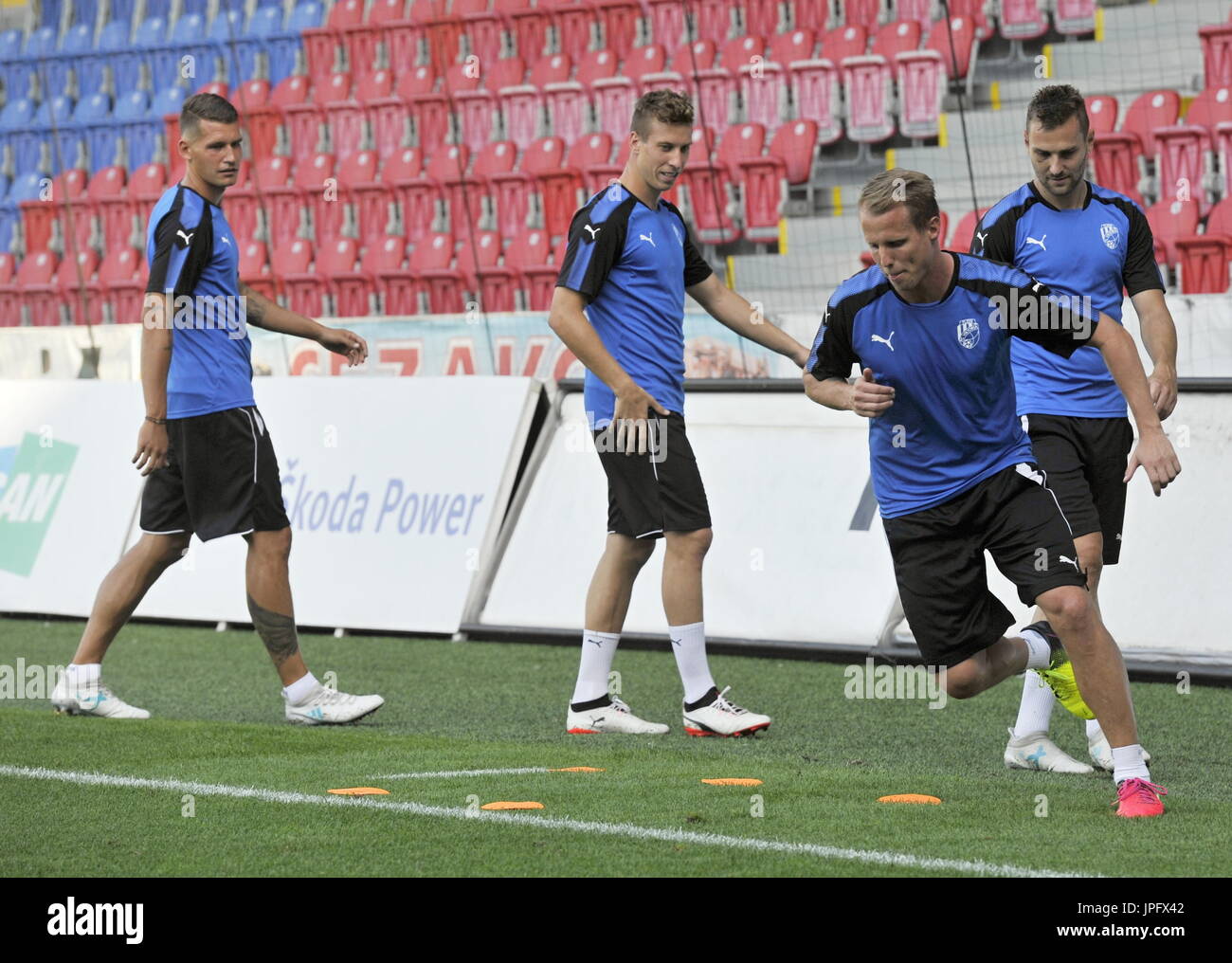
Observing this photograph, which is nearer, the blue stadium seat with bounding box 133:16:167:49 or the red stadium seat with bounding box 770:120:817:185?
the red stadium seat with bounding box 770:120:817:185

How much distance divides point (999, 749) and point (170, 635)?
5.38 metres

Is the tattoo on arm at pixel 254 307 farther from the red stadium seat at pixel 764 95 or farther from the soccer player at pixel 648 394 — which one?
the red stadium seat at pixel 764 95

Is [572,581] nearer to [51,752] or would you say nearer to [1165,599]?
[1165,599]

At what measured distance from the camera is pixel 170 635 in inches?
396

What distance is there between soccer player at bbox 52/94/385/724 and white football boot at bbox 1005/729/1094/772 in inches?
95.3

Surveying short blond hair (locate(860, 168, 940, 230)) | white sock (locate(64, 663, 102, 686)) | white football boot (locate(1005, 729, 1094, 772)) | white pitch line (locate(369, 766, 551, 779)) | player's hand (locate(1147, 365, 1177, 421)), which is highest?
short blond hair (locate(860, 168, 940, 230))

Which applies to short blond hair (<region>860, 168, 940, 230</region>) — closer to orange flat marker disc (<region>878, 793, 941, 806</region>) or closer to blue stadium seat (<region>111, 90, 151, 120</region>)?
orange flat marker disc (<region>878, 793, 941, 806</region>)

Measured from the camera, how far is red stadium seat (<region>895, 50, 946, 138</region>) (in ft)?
47.3

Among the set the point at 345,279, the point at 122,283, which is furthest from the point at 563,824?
the point at 122,283

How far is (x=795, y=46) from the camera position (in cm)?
1581

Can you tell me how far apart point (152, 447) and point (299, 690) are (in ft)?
3.46

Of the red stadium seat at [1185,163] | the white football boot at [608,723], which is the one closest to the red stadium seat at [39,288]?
the red stadium seat at [1185,163]

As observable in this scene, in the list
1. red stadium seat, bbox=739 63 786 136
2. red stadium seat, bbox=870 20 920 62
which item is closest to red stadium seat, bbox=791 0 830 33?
red stadium seat, bbox=739 63 786 136

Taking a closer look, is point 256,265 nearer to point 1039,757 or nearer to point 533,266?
point 533,266
